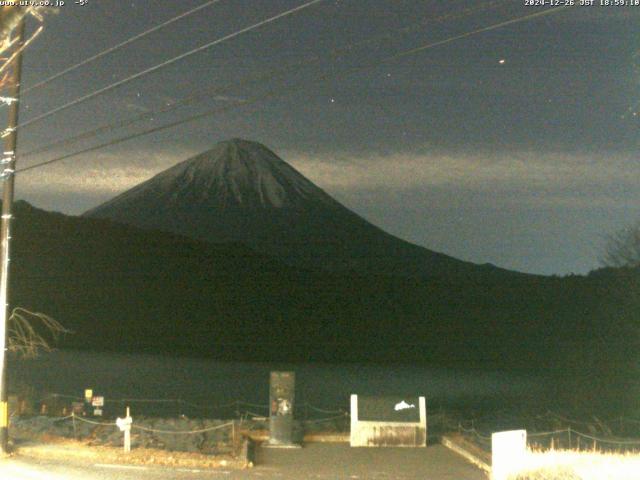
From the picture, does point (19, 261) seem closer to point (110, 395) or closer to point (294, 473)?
point (110, 395)

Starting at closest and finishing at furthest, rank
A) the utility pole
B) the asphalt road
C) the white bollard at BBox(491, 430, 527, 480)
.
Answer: the white bollard at BBox(491, 430, 527, 480), the asphalt road, the utility pole

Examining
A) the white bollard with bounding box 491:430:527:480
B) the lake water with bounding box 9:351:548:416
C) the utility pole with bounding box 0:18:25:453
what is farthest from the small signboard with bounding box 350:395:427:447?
the lake water with bounding box 9:351:548:416

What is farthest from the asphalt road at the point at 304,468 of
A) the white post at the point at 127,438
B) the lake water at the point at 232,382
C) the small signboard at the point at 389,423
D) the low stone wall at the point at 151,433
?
the lake water at the point at 232,382

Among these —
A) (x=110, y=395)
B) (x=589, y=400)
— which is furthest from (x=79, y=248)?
(x=589, y=400)

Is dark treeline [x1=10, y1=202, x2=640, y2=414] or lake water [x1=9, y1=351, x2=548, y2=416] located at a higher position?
dark treeline [x1=10, y1=202, x2=640, y2=414]

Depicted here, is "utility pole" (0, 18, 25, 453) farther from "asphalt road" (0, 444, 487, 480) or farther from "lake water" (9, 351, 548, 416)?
"lake water" (9, 351, 548, 416)

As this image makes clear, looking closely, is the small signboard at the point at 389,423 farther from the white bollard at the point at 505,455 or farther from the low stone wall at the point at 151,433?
the white bollard at the point at 505,455

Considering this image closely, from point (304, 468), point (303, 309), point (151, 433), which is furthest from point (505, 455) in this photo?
point (303, 309)
